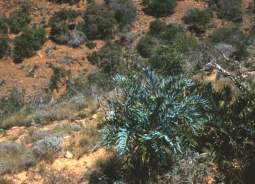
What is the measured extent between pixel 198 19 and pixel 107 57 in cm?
670

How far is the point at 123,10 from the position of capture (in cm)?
3162

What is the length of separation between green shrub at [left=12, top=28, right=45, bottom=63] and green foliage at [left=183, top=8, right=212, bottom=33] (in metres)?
8.75

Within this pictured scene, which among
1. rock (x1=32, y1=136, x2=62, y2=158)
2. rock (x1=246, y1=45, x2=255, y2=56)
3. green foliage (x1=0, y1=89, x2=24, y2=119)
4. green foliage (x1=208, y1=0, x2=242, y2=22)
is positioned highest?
rock (x1=32, y1=136, x2=62, y2=158)

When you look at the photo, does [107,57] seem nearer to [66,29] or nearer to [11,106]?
[66,29]

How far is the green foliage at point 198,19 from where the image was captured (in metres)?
30.6

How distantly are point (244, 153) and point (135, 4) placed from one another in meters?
28.3

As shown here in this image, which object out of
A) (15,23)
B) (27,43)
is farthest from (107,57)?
(15,23)

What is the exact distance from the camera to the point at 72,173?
6.97m

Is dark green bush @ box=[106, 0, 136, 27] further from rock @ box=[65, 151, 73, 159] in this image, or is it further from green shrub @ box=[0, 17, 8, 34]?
rock @ box=[65, 151, 73, 159]

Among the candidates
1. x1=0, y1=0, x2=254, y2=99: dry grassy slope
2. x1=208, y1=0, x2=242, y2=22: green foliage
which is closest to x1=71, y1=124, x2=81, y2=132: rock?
x1=0, y1=0, x2=254, y2=99: dry grassy slope

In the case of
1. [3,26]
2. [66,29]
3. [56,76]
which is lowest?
[56,76]

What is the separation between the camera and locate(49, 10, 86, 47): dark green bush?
2972 centimetres

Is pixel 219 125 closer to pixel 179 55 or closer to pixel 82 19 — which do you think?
pixel 179 55

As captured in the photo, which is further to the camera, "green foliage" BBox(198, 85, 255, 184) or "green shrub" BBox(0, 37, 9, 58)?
"green shrub" BBox(0, 37, 9, 58)
